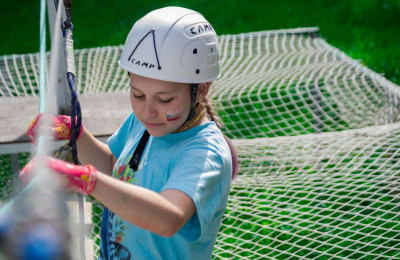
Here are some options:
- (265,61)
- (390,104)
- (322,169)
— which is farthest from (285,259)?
(265,61)

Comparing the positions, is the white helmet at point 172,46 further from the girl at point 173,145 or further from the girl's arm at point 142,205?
the girl's arm at point 142,205

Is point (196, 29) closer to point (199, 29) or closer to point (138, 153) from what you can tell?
point (199, 29)

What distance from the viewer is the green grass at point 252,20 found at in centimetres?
667

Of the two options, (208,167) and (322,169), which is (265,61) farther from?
(208,167)

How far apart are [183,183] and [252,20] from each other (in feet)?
20.9

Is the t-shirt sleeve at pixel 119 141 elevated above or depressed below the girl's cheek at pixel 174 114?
below

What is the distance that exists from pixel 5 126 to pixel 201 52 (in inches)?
87.9

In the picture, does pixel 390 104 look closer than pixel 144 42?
No

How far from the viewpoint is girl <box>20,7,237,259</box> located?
1496 mm

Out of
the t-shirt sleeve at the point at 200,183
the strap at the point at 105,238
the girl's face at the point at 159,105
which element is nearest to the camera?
the t-shirt sleeve at the point at 200,183

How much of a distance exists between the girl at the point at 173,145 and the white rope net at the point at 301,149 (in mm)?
1347

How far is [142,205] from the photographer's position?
4.54ft

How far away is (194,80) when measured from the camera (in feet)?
5.63

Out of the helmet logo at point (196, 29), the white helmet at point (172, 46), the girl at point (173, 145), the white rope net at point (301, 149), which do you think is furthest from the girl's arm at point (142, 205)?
the white rope net at point (301, 149)
